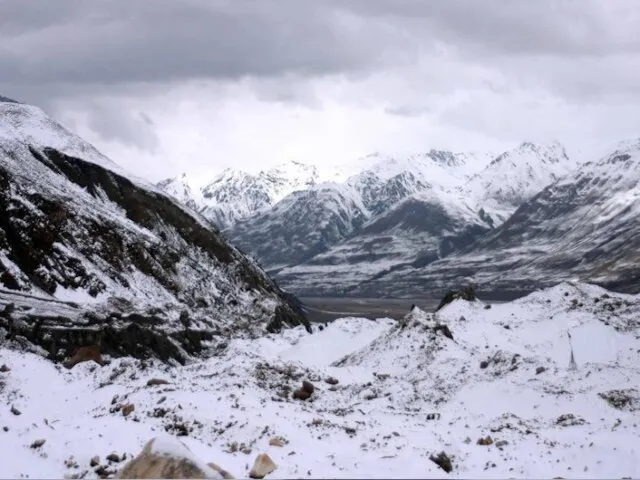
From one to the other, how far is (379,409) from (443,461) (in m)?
16.8

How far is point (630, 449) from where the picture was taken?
27797mm

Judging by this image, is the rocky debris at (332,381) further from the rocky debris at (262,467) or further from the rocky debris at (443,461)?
the rocky debris at (262,467)

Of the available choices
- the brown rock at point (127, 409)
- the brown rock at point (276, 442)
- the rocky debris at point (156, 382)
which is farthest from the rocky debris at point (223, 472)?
the rocky debris at point (156, 382)

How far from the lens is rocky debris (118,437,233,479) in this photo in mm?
19516

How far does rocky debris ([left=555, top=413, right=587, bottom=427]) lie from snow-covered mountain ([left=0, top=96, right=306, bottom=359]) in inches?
1541

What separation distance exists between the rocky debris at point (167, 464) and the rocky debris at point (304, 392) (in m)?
22.6

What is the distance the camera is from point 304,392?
4347 centimetres

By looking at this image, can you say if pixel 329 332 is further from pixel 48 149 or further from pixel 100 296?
pixel 48 149

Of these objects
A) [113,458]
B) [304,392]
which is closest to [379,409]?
[304,392]

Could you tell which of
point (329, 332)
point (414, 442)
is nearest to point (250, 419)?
point (414, 442)

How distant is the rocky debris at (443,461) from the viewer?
964 inches

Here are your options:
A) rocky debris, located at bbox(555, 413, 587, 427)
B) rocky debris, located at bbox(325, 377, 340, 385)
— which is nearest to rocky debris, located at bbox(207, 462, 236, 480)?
rocky debris, located at bbox(555, 413, 587, 427)

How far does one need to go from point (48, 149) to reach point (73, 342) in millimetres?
60859

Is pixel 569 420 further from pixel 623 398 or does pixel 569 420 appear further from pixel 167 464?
pixel 167 464
